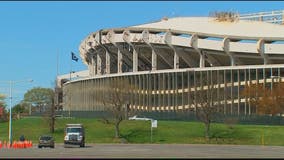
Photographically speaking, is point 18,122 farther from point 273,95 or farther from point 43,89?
point 43,89

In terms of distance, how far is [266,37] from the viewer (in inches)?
4203

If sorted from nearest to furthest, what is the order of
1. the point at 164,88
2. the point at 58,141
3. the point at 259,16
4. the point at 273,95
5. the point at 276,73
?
the point at 58,141 → the point at 273,95 → the point at 276,73 → the point at 164,88 → the point at 259,16

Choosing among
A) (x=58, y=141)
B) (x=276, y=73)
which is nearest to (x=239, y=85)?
(x=276, y=73)

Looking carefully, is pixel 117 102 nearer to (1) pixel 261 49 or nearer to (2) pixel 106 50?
(1) pixel 261 49

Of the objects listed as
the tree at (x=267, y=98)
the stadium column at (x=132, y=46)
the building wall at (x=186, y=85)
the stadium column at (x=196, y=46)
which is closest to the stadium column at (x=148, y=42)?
the building wall at (x=186, y=85)

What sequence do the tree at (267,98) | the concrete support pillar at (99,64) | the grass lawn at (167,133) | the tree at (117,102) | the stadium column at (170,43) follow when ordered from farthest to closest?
the concrete support pillar at (99,64) < the stadium column at (170,43) < the tree at (267,98) < the tree at (117,102) < the grass lawn at (167,133)

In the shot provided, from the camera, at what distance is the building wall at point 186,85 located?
102m

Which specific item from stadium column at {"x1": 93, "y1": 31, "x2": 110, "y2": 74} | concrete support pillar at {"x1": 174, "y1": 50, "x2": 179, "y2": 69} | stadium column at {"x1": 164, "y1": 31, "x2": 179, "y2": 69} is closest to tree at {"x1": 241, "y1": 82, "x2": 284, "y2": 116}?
concrete support pillar at {"x1": 174, "y1": 50, "x2": 179, "y2": 69}

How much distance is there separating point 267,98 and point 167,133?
68.2 ft

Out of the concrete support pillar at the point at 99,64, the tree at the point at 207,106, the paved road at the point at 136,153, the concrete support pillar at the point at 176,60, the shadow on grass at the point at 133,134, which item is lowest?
the paved road at the point at 136,153

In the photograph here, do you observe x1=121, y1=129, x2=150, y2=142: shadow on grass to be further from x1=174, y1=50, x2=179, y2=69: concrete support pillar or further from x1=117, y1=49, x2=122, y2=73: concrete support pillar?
x1=117, y1=49, x2=122, y2=73: concrete support pillar

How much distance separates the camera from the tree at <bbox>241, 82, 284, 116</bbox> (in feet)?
288

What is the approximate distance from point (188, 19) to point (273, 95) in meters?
49.0

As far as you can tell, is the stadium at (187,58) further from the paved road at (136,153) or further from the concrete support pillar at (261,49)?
the paved road at (136,153)
